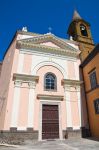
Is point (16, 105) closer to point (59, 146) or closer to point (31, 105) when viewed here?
point (31, 105)

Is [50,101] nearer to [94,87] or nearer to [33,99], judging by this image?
[33,99]

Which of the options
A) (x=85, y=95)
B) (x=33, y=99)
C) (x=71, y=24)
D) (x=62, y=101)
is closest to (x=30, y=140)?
(x=33, y=99)

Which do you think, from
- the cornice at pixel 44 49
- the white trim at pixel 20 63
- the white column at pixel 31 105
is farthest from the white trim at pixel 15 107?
the cornice at pixel 44 49

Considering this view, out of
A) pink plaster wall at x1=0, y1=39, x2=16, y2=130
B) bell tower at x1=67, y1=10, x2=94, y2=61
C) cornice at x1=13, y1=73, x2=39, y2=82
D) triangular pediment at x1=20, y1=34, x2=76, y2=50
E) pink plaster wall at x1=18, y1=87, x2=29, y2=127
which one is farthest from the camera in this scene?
bell tower at x1=67, y1=10, x2=94, y2=61

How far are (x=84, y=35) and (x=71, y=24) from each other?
2.73m

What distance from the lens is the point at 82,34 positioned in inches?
848

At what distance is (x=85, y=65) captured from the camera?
15828mm

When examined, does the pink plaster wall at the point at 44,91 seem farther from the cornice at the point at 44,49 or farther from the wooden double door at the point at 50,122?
the cornice at the point at 44,49

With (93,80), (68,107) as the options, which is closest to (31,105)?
(68,107)

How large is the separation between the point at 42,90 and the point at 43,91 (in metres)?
0.13

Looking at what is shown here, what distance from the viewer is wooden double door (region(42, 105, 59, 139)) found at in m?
12.8

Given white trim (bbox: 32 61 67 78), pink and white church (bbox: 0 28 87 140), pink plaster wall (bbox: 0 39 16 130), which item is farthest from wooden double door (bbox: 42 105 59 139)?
white trim (bbox: 32 61 67 78)

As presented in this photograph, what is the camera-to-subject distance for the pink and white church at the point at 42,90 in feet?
40.8

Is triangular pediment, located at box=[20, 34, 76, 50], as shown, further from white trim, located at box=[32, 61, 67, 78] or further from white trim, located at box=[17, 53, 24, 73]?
white trim, located at box=[17, 53, 24, 73]
